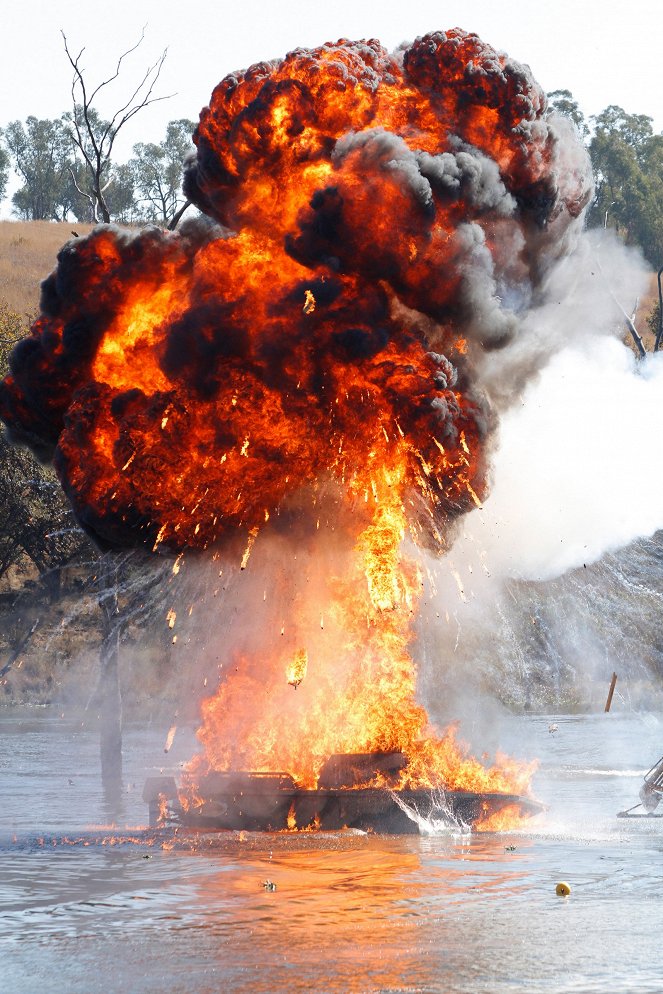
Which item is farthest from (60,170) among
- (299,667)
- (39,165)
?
(299,667)

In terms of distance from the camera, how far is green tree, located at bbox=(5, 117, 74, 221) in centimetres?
19025

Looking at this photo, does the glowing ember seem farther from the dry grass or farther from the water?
the dry grass

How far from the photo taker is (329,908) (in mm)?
21453

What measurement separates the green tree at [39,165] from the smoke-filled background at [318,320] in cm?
16298

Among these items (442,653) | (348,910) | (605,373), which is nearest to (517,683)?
(442,653)

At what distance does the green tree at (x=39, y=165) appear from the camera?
19025 cm

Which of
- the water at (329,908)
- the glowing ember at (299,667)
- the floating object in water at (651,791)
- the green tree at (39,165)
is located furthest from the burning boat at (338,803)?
the green tree at (39,165)

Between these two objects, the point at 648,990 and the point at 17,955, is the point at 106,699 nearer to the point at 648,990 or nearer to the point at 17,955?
the point at 17,955

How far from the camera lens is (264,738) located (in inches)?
1329

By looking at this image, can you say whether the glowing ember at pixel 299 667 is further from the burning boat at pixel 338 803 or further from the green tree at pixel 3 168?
the green tree at pixel 3 168

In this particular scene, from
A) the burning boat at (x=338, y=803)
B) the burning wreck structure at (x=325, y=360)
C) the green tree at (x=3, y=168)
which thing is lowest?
the burning boat at (x=338, y=803)

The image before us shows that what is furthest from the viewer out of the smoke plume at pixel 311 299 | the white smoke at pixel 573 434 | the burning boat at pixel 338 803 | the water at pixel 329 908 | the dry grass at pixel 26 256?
the dry grass at pixel 26 256

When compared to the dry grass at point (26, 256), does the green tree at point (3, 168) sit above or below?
above

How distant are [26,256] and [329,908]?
5744 inches
